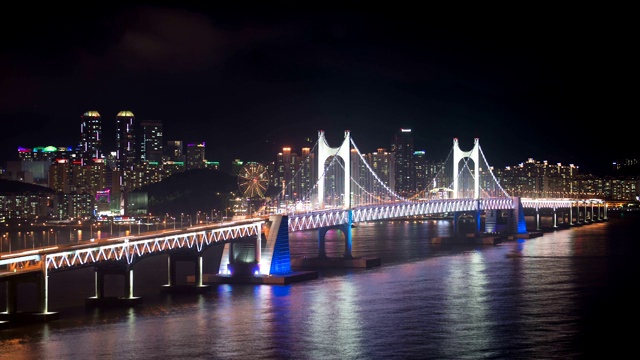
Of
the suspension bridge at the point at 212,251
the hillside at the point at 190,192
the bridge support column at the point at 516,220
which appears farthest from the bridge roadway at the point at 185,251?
the hillside at the point at 190,192

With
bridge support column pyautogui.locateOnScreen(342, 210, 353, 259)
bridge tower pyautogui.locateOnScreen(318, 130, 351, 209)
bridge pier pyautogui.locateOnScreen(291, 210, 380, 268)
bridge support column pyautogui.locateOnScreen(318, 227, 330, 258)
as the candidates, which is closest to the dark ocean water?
bridge pier pyautogui.locateOnScreen(291, 210, 380, 268)

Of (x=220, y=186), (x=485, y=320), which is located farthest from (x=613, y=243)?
(x=220, y=186)

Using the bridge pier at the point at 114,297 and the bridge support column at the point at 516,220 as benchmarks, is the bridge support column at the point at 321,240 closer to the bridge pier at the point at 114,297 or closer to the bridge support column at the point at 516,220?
the bridge pier at the point at 114,297

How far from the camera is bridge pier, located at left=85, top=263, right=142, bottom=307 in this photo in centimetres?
4650

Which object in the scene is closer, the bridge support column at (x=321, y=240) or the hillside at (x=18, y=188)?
the bridge support column at (x=321, y=240)

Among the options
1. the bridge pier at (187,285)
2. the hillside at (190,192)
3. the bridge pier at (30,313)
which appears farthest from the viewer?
the hillside at (190,192)

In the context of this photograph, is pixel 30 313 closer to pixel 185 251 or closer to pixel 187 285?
pixel 185 251

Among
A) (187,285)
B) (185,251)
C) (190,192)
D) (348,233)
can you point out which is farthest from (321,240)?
(190,192)

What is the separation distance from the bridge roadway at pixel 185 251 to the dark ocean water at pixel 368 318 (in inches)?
58.8

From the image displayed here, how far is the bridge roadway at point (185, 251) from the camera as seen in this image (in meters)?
41.5

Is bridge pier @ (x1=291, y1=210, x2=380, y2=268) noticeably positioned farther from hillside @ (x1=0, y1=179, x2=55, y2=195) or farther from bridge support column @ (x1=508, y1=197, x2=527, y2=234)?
hillside @ (x1=0, y1=179, x2=55, y2=195)

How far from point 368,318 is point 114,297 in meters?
10.9

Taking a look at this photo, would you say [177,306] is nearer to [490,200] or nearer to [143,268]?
[143,268]

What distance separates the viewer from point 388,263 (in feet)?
239
